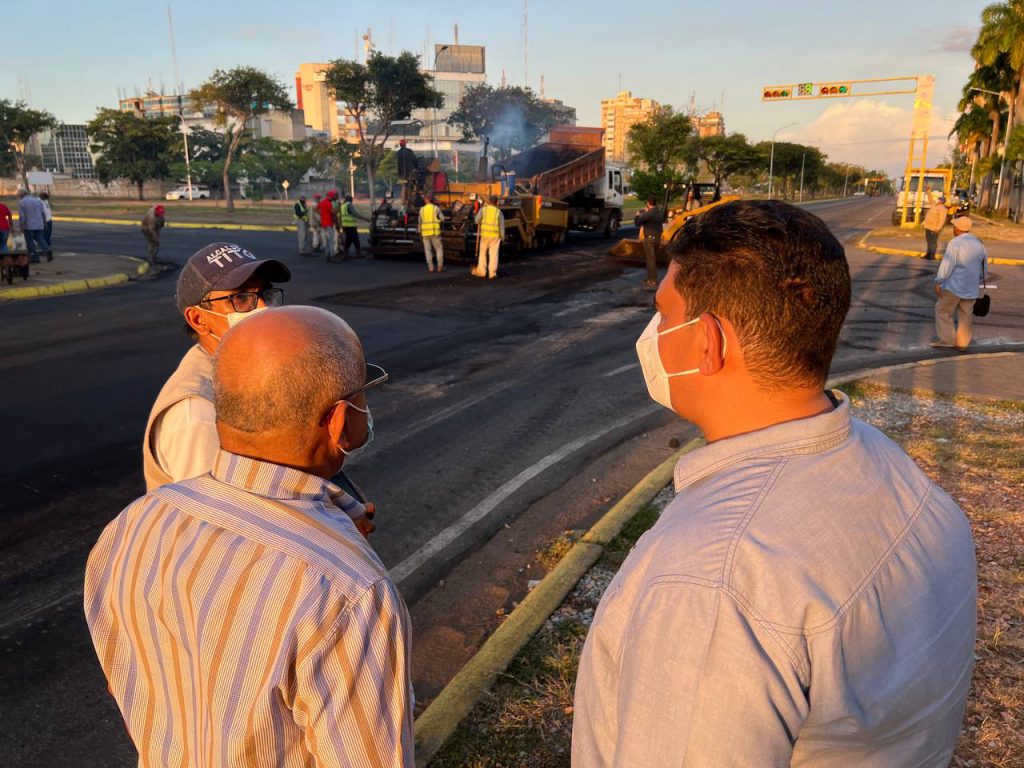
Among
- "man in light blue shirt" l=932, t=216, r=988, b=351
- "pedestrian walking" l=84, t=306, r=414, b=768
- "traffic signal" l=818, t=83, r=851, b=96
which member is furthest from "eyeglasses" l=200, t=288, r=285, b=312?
"traffic signal" l=818, t=83, r=851, b=96

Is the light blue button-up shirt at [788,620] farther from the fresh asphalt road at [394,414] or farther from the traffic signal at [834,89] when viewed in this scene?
the traffic signal at [834,89]

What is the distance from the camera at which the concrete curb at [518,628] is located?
3.07 m

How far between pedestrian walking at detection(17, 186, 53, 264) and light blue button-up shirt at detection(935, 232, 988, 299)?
1834cm

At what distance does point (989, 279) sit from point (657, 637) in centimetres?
1876

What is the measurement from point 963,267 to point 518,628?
26.6 feet

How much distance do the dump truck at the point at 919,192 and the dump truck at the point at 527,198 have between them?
16.0 metres

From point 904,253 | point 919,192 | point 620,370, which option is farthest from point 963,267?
point 919,192

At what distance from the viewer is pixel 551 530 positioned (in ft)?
16.8

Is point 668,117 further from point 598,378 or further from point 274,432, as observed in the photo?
point 274,432

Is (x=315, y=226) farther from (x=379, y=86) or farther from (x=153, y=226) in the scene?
(x=379, y=86)

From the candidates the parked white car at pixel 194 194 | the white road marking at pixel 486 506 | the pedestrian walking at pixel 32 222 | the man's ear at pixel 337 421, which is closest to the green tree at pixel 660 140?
the parked white car at pixel 194 194

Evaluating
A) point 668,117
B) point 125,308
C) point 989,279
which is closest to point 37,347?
point 125,308

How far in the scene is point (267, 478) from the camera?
1521 mm

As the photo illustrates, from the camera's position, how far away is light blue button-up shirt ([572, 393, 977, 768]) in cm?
110
